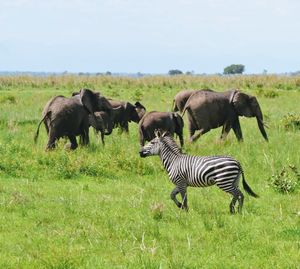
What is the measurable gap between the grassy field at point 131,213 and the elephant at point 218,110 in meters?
0.69

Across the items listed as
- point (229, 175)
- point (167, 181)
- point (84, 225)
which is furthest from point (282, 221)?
point (167, 181)

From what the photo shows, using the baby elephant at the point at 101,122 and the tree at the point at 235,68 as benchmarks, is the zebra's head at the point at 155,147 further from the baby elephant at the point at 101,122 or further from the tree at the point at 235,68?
the tree at the point at 235,68

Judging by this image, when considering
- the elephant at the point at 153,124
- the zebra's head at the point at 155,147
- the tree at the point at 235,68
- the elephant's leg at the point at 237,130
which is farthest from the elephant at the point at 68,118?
the tree at the point at 235,68

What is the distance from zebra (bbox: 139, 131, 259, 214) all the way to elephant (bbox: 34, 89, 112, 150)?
20.0 ft

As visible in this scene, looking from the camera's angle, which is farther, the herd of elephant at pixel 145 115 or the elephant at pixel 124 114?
the elephant at pixel 124 114

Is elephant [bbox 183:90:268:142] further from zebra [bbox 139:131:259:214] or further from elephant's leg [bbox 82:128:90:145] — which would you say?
zebra [bbox 139:131:259:214]

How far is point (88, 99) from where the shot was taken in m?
17.0

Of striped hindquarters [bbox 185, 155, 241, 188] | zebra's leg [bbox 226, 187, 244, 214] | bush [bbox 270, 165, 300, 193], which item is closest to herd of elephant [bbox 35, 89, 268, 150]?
bush [bbox 270, 165, 300, 193]

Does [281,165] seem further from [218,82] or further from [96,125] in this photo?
[218,82]

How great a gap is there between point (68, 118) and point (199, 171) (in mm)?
7104

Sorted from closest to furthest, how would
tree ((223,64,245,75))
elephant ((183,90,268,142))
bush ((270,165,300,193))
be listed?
1. bush ((270,165,300,193))
2. elephant ((183,90,268,142))
3. tree ((223,64,245,75))

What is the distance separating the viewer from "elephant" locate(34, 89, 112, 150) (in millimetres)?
15688

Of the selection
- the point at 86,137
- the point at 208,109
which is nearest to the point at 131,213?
the point at 86,137

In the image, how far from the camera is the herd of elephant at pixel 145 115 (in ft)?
52.0
